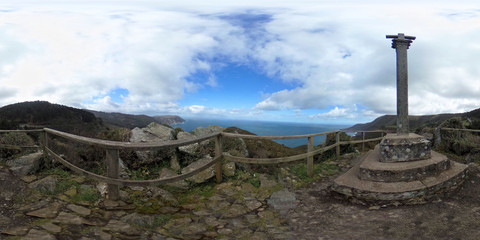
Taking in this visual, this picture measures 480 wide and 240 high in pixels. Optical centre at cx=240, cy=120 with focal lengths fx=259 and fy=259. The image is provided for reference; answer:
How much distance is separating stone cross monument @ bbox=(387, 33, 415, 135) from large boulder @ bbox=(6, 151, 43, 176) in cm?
917

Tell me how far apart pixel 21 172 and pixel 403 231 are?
7542 mm

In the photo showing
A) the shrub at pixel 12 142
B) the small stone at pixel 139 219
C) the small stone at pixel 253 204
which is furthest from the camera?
the shrub at pixel 12 142

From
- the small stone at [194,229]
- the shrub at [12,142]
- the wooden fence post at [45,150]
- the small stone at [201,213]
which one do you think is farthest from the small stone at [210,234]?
the shrub at [12,142]

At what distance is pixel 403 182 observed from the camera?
18.2 ft

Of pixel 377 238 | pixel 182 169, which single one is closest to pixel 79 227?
pixel 182 169

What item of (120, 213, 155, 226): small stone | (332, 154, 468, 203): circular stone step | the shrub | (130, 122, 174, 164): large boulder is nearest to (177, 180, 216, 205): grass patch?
(120, 213, 155, 226): small stone

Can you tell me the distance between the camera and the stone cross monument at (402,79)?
23.1ft

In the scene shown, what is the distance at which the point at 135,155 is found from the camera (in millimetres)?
7016

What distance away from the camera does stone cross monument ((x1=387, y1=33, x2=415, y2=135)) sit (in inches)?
277

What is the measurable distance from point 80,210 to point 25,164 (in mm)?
2765

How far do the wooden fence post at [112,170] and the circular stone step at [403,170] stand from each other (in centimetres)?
527

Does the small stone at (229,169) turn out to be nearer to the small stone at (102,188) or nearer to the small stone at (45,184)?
the small stone at (102,188)

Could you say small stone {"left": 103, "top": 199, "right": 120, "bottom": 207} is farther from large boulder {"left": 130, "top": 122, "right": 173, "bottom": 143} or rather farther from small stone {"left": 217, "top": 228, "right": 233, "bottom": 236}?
large boulder {"left": 130, "top": 122, "right": 173, "bottom": 143}

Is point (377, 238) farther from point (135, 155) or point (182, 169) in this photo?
point (135, 155)
